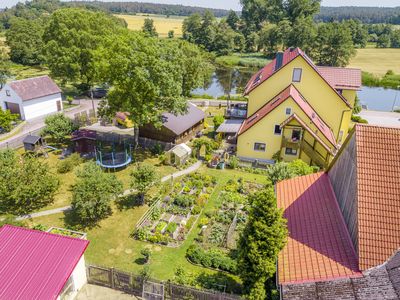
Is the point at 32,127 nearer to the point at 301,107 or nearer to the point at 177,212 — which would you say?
the point at 177,212

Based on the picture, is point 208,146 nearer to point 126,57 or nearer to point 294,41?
point 126,57

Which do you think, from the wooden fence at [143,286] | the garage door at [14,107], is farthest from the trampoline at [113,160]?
the garage door at [14,107]

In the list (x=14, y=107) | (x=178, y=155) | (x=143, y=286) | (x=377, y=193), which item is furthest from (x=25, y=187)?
(x=14, y=107)

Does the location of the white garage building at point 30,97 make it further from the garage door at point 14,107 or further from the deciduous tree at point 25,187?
the deciduous tree at point 25,187

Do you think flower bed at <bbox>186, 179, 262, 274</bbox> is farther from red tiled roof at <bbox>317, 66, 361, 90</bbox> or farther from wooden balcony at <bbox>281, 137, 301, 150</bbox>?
red tiled roof at <bbox>317, 66, 361, 90</bbox>

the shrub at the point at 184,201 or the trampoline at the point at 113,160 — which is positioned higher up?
the trampoline at the point at 113,160

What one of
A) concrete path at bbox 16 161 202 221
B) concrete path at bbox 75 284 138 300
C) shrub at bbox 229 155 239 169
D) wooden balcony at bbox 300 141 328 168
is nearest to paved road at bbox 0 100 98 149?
concrete path at bbox 16 161 202 221

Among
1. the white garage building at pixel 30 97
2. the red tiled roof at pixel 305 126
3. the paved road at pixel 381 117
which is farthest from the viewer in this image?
the paved road at pixel 381 117
